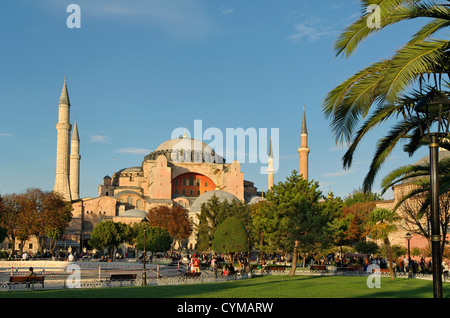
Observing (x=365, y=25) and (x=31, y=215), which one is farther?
(x=31, y=215)

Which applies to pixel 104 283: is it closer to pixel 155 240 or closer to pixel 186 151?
pixel 155 240

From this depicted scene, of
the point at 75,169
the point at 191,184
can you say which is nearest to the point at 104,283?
the point at 75,169

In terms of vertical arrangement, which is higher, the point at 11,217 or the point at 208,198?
the point at 208,198

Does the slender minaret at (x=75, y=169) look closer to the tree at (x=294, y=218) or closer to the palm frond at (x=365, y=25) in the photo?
the tree at (x=294, y=218)

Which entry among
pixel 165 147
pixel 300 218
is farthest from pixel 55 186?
pixel 300 218

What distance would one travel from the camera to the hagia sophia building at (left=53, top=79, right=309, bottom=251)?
62062 millimetres

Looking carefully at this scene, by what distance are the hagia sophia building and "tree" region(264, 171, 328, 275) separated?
35.0 m

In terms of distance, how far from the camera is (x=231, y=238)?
25328 mm

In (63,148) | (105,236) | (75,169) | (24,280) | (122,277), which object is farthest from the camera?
(75,169)

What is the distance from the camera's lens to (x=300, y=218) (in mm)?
26078

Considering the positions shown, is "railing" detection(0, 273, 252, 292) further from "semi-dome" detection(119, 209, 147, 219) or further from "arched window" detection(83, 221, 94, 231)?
"arched window" detection(83, 221, 94, 231)

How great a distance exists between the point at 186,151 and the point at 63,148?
27.0 m

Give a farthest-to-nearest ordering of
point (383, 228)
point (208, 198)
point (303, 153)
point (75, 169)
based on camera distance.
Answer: point (75, 169), point (208, 198), point (303, 153), point (383, 228)
